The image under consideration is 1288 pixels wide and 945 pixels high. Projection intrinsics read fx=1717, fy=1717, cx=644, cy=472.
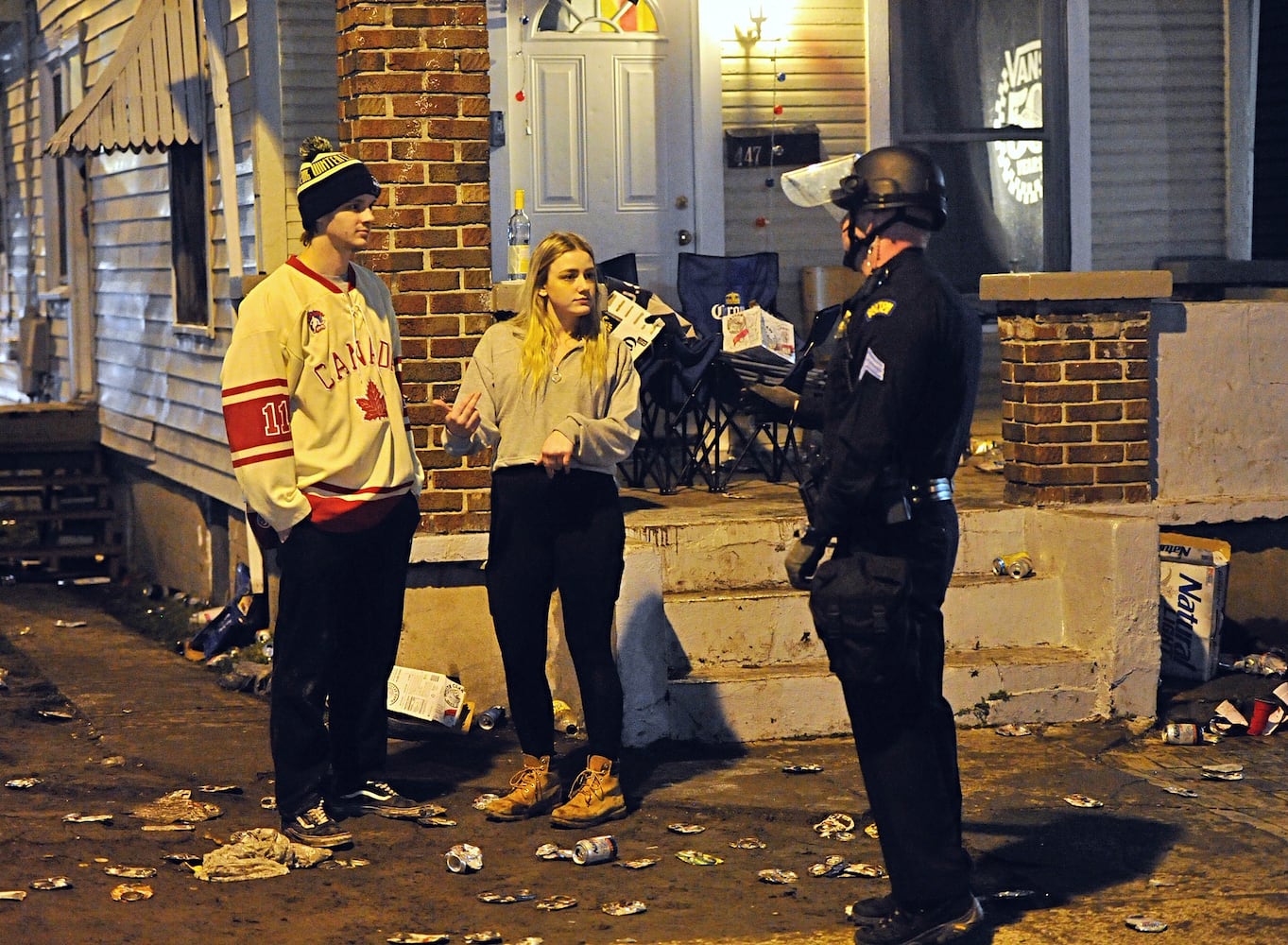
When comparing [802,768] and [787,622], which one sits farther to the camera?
[787,622]

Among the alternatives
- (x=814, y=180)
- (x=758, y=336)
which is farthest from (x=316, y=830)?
(x=814, y=180)

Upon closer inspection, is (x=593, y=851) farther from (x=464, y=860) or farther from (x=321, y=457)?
(x=321, y=457)

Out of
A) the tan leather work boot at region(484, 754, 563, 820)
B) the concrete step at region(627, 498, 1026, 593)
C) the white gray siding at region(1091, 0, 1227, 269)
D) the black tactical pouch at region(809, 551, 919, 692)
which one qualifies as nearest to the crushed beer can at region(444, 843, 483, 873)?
the tan leather work boot at region(484, 754, 563, 820)

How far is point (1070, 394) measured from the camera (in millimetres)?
7898

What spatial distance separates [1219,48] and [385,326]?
7498mm

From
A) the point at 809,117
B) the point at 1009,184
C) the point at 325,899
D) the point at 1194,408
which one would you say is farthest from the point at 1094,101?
the point at 325,899

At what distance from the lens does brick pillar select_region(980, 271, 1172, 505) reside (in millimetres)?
7848

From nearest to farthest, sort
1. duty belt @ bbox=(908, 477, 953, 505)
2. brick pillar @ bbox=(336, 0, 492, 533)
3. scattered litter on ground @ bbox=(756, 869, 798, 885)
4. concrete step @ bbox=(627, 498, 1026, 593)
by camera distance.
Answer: duty belt @ bbox=(908, 477, 953, 505), scattered litter on ground @ bbox=(756, 869, 798, 885), brick pillar @ bbox=(336, 0, 492, 533), concrete step @ bbox=(627, 498, 1026, 593)

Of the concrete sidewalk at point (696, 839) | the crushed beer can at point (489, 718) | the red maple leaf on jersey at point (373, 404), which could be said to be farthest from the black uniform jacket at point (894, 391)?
the crushed beer can at point (489, 718)

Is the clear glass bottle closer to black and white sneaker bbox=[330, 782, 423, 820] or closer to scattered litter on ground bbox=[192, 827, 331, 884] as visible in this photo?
black and white sneaker bbox=[330, 782, 423, 820]

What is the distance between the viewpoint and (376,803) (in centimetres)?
620

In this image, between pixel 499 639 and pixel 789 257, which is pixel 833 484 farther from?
pixel 789 257

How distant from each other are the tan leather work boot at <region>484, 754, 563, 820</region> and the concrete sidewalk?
7 centimetres

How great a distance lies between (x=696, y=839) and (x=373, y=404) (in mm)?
1871
